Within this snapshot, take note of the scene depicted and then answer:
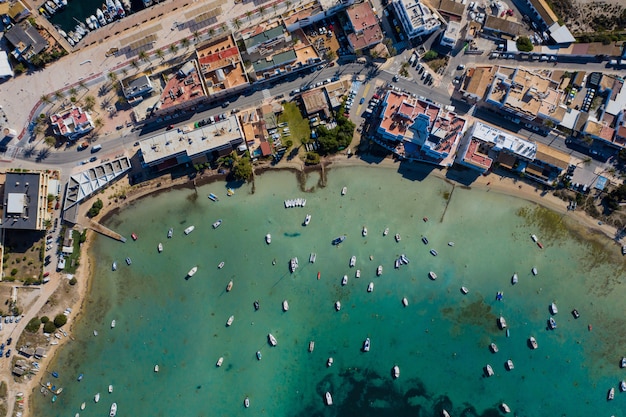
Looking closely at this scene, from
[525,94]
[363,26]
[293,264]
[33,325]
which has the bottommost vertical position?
[33,325]

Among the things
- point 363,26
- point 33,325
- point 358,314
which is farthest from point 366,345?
point 33,325

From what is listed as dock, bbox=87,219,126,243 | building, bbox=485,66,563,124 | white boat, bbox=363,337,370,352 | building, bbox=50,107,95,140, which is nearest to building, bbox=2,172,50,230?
dock, bbox=87,219,126,243

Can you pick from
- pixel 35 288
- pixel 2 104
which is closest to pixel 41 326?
pixel 35 288

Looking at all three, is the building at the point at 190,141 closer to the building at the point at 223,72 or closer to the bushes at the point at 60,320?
the building at the point at 223,72

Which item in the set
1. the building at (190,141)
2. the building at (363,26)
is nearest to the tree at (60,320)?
the building at (190,141)

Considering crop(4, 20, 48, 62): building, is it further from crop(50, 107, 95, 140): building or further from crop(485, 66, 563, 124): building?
crop(485, 66, 563, 124): building

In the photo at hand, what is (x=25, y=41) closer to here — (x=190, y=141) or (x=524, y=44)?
(x=190, y=141)
